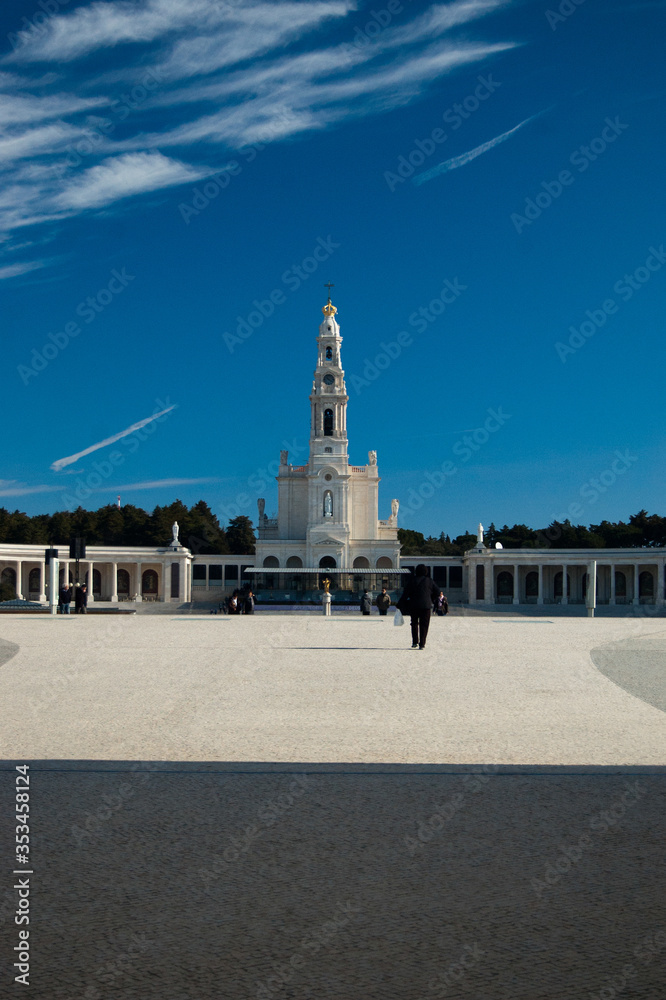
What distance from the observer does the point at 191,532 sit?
105625mm

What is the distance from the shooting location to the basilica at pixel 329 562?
82875mm

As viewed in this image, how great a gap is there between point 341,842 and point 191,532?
329 feet

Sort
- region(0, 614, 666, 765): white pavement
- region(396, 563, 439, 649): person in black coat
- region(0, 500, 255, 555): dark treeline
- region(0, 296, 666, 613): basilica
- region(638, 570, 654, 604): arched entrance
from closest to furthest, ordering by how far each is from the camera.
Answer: region(0, 614, 666, 765): white pavement
region(396, 563, 439, 649): person in black coat
region(0, 296, 666, 613): basilica
region(638, 570, 654, 604): arched entrance
region(0, 500, 255, 555): dark treeline

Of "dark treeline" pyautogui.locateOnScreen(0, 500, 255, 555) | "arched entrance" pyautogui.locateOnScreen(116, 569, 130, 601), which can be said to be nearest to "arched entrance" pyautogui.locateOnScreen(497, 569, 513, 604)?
"dark treeline" pyautogui.locateOnScreen(0, 500, 255, 555)

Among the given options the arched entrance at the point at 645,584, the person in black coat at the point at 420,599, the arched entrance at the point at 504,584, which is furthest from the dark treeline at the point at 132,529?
the person in black coat at the point at 420,599

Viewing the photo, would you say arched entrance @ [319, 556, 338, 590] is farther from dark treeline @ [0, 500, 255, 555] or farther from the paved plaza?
the paved plaza

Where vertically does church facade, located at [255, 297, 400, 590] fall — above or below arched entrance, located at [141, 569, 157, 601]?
above

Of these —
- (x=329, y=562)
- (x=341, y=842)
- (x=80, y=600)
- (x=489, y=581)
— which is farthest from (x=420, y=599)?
(x=329, y=562)

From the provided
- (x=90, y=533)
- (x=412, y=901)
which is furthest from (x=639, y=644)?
(x=90, y=533)

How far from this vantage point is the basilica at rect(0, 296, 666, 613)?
272 feet

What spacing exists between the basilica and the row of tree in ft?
36.0

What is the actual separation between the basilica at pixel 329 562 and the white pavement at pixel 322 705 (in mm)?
57947

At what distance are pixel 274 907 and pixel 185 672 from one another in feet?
39.5

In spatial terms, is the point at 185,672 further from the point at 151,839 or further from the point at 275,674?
the point at 151,839
